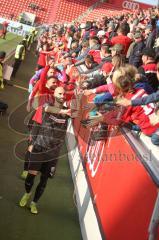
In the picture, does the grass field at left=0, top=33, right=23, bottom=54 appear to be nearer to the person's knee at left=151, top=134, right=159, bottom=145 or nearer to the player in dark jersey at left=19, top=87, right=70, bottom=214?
the player in dark jersey at left=19, top=87, right=70, bottom=214

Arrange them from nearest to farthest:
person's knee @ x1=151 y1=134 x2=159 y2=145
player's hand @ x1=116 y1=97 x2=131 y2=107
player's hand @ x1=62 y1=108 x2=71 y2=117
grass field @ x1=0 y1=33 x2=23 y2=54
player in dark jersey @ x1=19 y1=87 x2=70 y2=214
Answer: person's knee @ x1=151 y1=134 x2=159 y2=145 < player's hand @ x1=116 y1=97 x2=131 y2=107 < player's hand @ x1=62 y1=108 x2=71 y2=117 < player in dark jersey @ x1=19 y1=87 x2=70 y2=214 < grass field @ x1=0 y1=33 x2=23 y2=54

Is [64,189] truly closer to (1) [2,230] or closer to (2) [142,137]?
(1) [2,230]

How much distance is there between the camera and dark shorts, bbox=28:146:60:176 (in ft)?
21.4

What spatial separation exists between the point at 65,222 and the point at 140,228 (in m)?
2.97

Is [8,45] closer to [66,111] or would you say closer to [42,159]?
[42,159]

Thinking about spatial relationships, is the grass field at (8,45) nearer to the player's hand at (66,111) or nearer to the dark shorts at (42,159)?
the dark shorts at (42,159)

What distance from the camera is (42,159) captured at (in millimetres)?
6527

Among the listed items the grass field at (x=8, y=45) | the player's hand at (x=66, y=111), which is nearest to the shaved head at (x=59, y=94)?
the player's hand at (x=66, y=111)

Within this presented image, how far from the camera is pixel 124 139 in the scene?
5.73 m

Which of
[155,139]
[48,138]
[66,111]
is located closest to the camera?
[155,139]

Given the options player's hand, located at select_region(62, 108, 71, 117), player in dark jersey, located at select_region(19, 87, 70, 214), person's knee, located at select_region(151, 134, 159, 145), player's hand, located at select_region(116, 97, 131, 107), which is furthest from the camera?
player in dark jersey, located at select_region(19, 87, 70, 214)

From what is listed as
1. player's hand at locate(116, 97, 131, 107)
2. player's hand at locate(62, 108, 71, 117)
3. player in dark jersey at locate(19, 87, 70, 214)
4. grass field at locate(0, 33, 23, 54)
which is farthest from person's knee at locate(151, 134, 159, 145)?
grass field at locate(0, 33, 23, 54)

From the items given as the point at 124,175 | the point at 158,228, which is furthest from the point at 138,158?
the point at 158,228

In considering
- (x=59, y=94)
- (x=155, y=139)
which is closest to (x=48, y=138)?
(x=59, y=94)
